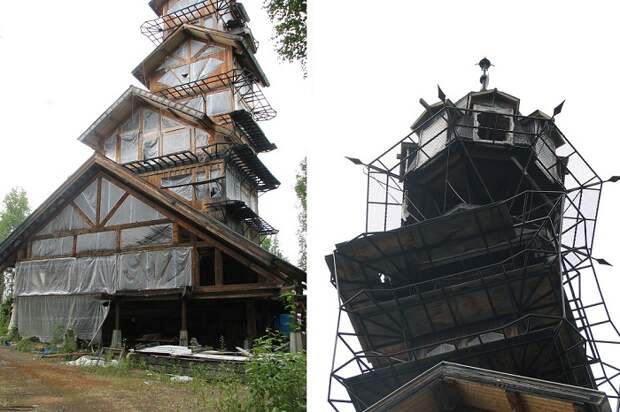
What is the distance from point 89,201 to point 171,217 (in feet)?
3.25

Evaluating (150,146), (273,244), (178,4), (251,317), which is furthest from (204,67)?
(251,317)

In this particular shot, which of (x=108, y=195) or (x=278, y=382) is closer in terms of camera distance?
(x=278, y=382)

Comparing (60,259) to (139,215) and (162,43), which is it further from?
(162,43)

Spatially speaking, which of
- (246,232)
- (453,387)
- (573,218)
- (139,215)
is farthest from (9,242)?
(573,218)

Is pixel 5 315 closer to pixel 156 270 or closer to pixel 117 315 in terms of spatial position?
pixel 117 315

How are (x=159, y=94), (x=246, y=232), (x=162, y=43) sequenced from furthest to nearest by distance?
(x=159, y=94)
(x=162, y=43)
(x=246, y=232)

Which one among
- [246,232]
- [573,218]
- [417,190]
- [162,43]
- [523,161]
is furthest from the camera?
[162,43]

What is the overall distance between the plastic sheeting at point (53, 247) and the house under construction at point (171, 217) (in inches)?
0.5

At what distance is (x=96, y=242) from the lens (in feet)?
22.9

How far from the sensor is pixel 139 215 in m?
6.85

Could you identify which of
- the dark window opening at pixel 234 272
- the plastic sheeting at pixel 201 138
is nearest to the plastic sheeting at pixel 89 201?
the dark window opening at pixel 234 272

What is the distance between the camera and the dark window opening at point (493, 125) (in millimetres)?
4168

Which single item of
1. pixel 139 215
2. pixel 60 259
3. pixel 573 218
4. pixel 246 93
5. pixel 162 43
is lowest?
pixel 573 218

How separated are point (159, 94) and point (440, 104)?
6.66 meters
